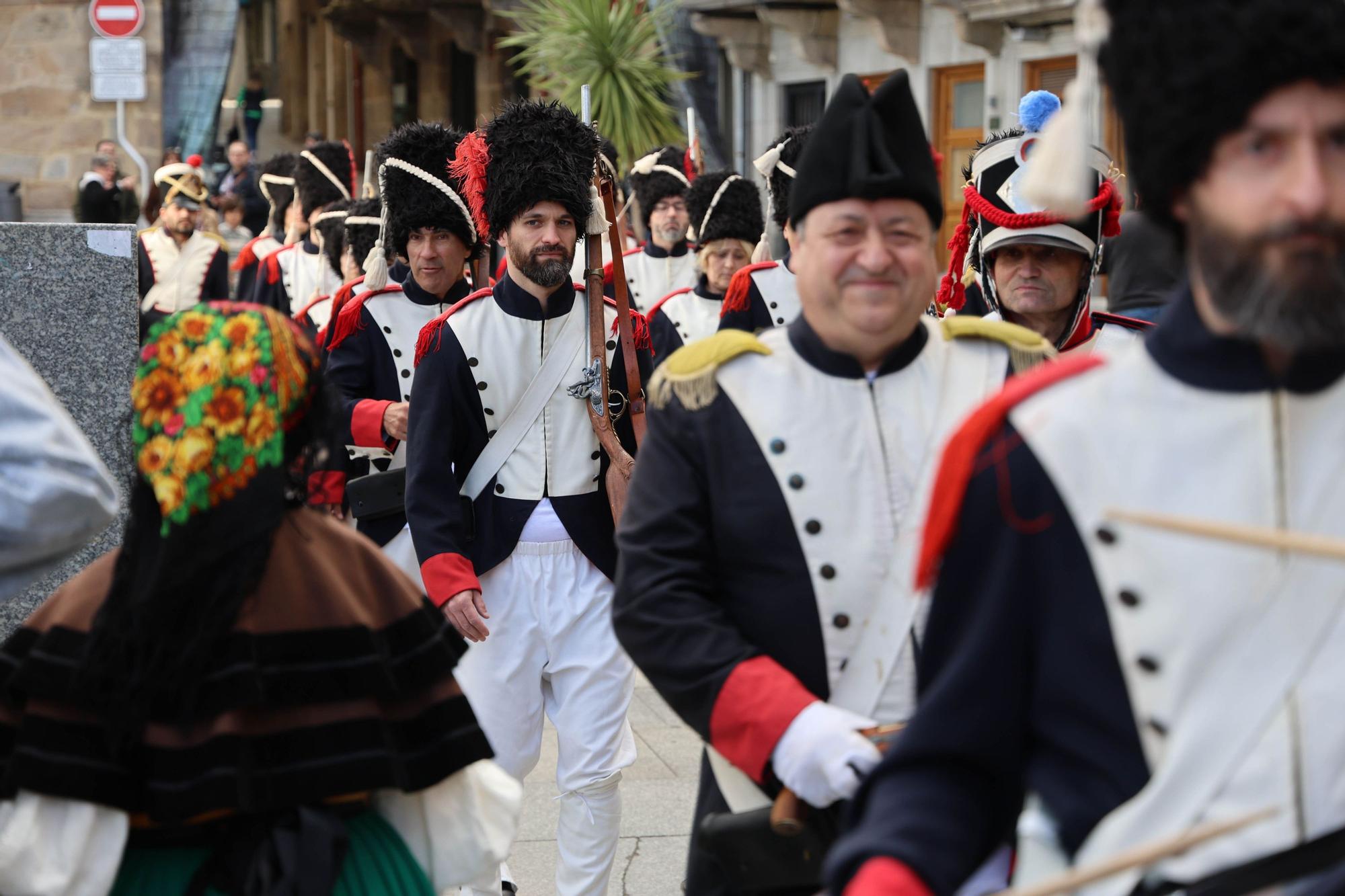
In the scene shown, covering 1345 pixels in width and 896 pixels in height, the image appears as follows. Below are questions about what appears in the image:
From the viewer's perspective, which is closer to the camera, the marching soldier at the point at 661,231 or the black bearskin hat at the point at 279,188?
the marching soldier at the point at 661,231

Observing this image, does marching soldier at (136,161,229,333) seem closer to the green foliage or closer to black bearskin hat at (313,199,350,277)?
black bearskin hat at (313,199,350,277)

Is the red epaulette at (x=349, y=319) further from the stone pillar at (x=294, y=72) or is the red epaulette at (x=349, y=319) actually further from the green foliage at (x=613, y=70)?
the stone pillar at (x=294, y=72)

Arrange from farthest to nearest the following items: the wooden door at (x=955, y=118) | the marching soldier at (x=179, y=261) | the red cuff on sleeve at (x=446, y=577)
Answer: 1. the wooden door at (x=955, y=118)
2. the marching soldier at (x=179, y=261)
3. the red cuff on sleeve at (x=446, y=577)

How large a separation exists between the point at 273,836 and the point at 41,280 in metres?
3.33

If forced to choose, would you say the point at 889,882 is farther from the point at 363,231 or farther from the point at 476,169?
the point at 363,231

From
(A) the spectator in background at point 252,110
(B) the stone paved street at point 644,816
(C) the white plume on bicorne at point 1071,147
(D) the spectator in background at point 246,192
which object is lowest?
(B) the stone paved street at point 644,816

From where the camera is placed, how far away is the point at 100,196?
1566 cm

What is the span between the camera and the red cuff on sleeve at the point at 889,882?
1906mm

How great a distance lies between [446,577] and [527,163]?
122cm

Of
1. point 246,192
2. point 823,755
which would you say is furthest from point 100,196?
point 823,755

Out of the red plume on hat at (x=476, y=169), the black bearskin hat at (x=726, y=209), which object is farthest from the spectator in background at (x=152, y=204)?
the red plume on hat at (x=476, y=169)

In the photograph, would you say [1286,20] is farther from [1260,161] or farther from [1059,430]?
[1059,430]

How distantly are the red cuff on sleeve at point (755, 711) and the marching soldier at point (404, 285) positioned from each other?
3296mm

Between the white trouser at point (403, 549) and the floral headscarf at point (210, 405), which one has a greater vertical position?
the floral headscarf at point (210, 405)
